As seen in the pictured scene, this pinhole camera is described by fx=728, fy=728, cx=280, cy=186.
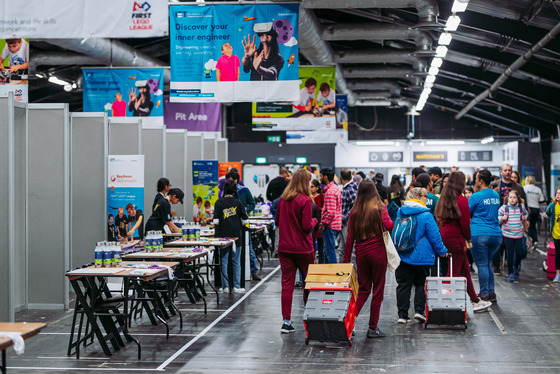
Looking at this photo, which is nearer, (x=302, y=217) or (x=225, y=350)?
(x=225, y=350)

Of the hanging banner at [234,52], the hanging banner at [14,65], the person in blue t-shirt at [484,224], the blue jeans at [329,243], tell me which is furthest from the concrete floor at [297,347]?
the hanging banner at [14,65]

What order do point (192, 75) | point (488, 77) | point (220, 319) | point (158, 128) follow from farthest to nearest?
point (488, 77) → point (158, 128) → point (192, 75) → point (220, 319)

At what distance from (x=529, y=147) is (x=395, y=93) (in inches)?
192

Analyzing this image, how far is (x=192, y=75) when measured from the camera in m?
10.2

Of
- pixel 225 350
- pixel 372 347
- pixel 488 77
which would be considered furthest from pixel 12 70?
pixel 488 77

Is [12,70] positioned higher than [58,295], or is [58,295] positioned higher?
[12,70]

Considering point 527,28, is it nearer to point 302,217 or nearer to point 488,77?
point 488,77

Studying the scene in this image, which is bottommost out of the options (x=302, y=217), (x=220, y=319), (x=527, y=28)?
(x=220, y=319)

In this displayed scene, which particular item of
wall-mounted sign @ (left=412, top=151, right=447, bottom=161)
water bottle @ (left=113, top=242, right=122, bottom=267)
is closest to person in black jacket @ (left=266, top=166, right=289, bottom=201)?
water bottle @ (left=113, top=242, right=122, bottom=267)

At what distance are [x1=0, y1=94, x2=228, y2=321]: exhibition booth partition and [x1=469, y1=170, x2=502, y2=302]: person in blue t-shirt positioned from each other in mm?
5208

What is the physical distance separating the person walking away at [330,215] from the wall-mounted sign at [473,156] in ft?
64.9

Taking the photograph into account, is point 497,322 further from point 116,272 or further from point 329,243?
point 116,272

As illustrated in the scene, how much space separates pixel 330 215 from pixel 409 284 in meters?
2.74

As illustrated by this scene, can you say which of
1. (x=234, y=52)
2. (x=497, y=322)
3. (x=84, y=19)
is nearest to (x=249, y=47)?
(x=234, y=52)
